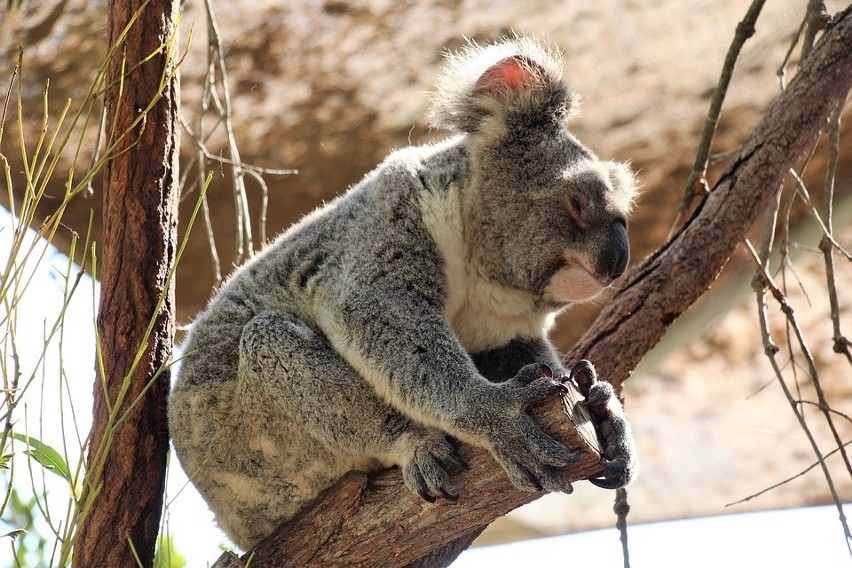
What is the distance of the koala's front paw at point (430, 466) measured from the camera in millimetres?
2854

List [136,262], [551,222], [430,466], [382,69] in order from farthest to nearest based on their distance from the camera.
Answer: [382,69], [551,222], [136,262], [430,466]

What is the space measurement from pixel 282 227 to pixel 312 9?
2040 millimetres

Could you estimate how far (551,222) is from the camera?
11.1 feet

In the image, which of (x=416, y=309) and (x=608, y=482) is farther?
(x=416, y=309)

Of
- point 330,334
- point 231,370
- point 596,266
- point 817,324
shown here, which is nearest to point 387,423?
point 330,334

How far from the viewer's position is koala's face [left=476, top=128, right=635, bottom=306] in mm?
3340

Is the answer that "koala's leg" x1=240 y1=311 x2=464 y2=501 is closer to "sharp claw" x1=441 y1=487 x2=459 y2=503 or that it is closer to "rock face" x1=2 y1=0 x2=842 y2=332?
"sharp claw" x1=441 y1=487 x2=459 y2=503

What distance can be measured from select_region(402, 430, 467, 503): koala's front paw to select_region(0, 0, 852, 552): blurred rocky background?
87.1 inches

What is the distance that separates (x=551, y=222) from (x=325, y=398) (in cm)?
104

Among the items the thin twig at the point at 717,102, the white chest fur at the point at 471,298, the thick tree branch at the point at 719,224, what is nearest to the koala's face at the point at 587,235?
the white chest fur at the point at 471,298

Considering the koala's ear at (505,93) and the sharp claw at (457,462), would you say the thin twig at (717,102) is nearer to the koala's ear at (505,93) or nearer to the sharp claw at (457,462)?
the koala's ear at (505,93)

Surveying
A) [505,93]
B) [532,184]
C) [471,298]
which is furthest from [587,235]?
[505,93]

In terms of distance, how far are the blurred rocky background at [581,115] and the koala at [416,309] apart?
1.31 metres

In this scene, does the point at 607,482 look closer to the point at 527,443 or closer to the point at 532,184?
the point at 527,443
